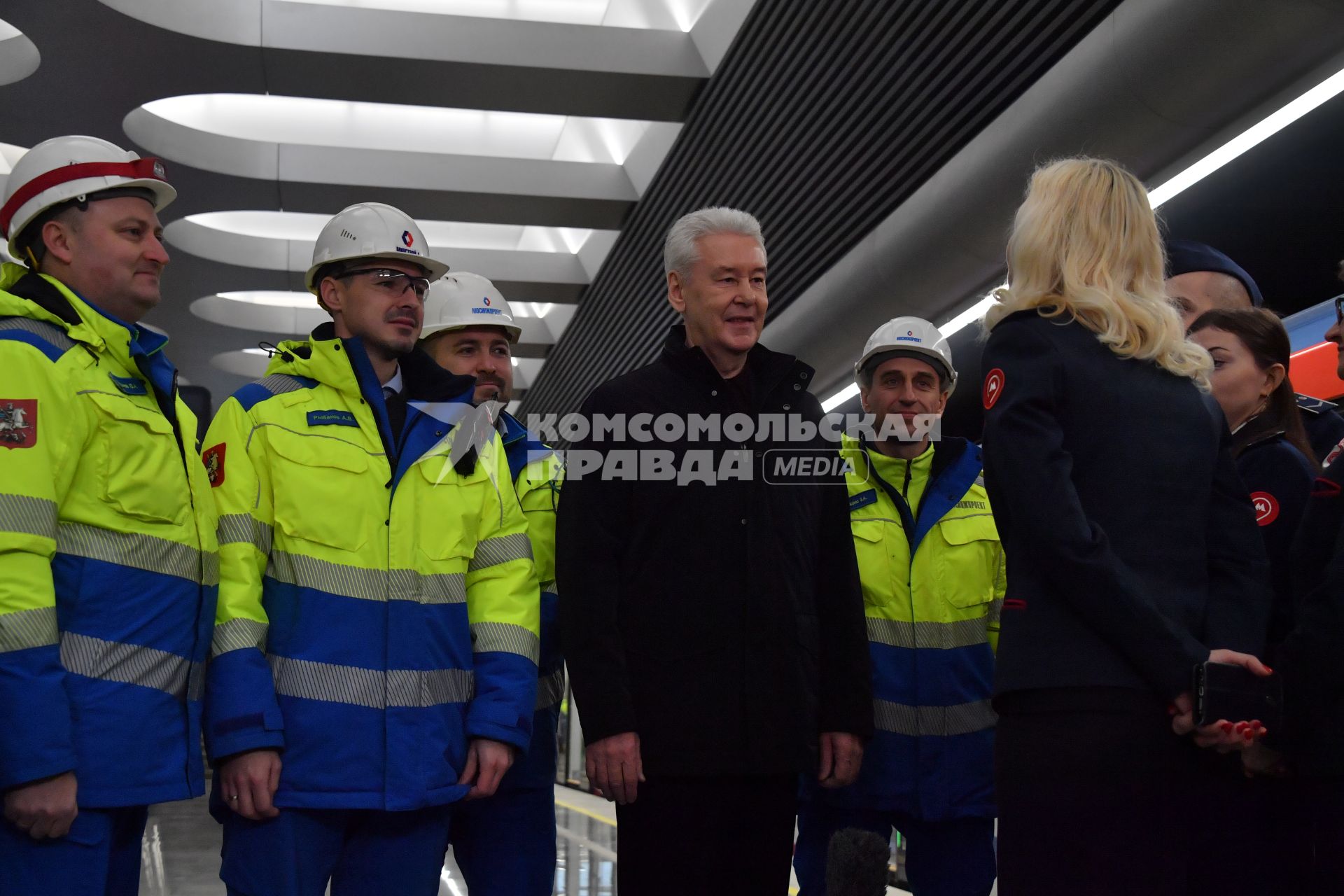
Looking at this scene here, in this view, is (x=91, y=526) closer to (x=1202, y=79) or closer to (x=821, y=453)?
(x=821, y=453)

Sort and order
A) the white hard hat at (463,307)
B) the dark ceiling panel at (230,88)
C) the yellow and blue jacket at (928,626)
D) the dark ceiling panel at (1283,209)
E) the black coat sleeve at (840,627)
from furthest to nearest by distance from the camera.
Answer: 1. the dark ceiling panel at (230,88)
2. the dark ceiling panel at (1283,209)
3. the white hard hat at (463,307)
4. the yellow and blue jacket at (928,626)
5. the black coat sleeve at (840,627)

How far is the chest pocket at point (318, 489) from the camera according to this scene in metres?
2.24

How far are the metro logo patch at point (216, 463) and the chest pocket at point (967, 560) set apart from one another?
1.61 metres

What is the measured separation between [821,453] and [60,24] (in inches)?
219

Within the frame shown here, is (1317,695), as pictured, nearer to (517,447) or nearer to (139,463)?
(517,447)

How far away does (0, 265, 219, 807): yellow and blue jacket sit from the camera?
71.7 inches

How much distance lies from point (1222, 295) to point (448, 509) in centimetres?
182

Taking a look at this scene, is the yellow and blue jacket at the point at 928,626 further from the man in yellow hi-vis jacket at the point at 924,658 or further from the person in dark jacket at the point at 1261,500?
the person in dark jacket at the point at 1261,500

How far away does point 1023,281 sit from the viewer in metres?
1.92

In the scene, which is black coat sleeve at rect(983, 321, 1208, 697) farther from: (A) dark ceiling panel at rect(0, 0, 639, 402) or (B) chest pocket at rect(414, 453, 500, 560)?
(A) dark ceiling panel at rect(0, 0, 639, 402)

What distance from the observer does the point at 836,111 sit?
19.9 ft

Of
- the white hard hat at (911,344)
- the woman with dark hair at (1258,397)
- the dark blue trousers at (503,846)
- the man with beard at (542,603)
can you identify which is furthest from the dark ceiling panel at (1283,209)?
the dark blue trousers at (503,846)

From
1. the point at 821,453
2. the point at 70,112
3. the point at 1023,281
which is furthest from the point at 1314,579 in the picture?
the point at 70,112

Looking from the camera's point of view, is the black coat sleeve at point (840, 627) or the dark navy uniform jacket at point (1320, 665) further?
the black coat sleeve at point (840, 627)
